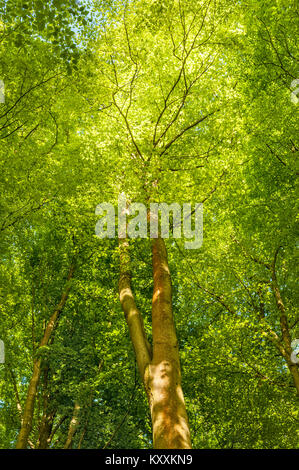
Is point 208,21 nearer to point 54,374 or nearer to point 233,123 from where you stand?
point 233,123

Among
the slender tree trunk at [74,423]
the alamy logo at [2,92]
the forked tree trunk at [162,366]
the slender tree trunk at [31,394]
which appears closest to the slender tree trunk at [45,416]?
the slender tree trunk at [74,423]

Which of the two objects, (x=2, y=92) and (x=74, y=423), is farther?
(x=74, y=423)

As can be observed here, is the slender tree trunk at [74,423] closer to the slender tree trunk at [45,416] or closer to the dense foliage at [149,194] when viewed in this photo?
the dense foliage at [149,194]

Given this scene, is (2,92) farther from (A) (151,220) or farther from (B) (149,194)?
(A) (151,220)

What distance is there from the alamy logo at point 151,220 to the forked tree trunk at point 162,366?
4.61 ft

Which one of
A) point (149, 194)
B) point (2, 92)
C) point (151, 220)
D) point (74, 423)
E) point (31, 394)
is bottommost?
point (74, 423)

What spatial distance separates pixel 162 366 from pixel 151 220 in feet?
12.7

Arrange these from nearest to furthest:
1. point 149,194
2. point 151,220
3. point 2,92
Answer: point 2,92 → point 149,194 → point 151,220

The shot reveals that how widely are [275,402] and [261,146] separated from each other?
860 cm

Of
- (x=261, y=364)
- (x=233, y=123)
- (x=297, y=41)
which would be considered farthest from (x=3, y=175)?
(x=297, y=41)

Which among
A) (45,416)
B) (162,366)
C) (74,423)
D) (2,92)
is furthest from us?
(74,423)

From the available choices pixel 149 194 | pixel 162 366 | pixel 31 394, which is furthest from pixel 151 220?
pixel 31 394

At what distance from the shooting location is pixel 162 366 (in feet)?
17.1

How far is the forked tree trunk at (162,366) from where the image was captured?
445 centimetres
